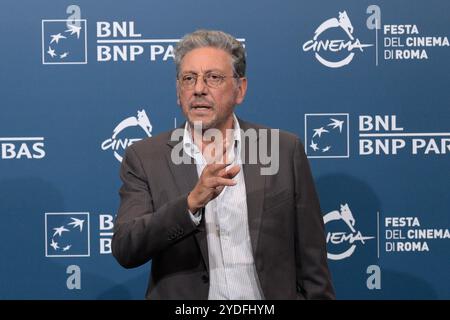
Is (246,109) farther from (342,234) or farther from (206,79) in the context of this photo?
(206,79)

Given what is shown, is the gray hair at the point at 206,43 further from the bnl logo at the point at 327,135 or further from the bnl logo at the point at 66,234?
the bnl logo at the point at 66,234

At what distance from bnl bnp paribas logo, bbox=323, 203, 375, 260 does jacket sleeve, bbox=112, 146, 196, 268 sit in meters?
1.38

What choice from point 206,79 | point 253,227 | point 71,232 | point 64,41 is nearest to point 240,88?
point 206,79

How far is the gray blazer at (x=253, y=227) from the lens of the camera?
8.32 feet

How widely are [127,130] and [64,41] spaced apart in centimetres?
53

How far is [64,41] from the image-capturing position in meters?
3.60

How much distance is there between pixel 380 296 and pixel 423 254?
305 millimetres

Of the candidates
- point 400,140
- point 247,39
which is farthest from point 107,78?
point 400,140

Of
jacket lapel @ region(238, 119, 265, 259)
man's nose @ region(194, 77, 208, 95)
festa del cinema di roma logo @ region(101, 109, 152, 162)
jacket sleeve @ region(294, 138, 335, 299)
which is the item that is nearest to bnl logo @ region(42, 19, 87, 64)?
festa del cinema di roma logo @ region(101, 109, 152, 162)

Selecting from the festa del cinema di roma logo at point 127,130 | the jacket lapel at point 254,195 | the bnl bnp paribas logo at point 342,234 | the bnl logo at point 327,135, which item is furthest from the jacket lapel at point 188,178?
the bnl bnp paribas logo at point 342,234

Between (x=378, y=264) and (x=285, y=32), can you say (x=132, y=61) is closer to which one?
(x=285, y=32)

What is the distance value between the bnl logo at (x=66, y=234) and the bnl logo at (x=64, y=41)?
0.77 metres

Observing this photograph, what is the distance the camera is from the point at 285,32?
362 centimetres

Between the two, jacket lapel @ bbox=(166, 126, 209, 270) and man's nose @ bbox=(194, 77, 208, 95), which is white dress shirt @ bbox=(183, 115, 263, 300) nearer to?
jacket lapel @ bbox=(166, 126, 209, 270)
